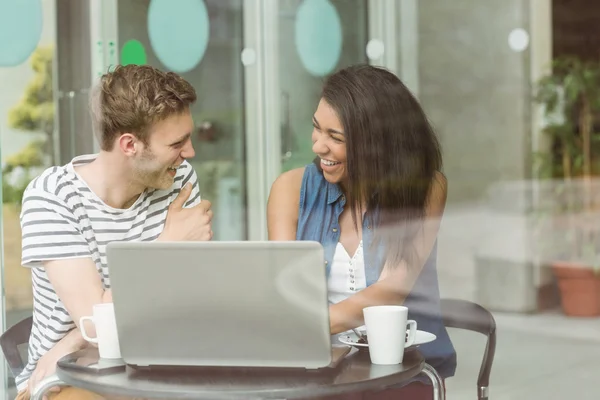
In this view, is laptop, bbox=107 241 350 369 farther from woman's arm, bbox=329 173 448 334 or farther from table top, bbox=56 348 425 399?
woman's arm, bbox=329 173 448 334

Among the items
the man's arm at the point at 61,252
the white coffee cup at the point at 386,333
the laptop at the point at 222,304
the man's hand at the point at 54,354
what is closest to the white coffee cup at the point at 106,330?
the laptop at the point at 222,304

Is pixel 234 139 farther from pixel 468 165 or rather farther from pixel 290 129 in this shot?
pixel 468 165

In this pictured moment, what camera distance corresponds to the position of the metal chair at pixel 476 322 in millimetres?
2143

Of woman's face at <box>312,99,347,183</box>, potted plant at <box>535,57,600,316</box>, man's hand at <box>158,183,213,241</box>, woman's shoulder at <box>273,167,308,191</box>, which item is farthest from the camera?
potted plant at <box>535,57,600,316</box>

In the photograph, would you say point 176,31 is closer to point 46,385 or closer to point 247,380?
point 46,385

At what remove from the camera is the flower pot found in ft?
8.92

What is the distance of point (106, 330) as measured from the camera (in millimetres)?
1566

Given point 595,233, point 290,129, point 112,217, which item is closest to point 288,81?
point 290,129

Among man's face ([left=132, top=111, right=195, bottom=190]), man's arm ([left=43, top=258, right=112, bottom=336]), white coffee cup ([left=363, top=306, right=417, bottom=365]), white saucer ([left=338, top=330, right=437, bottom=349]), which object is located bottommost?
white saucer ([left=338, top=330, right=437, bottom=349])

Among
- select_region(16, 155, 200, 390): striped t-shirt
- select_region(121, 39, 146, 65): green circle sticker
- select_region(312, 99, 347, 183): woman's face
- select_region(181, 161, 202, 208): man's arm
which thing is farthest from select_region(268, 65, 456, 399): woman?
select_region(121, 39, 146, 65): green circle sticker

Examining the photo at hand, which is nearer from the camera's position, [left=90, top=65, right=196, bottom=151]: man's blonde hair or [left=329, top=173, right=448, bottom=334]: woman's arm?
[left=329, top=173, right=448, bottom=334]: woman's arm

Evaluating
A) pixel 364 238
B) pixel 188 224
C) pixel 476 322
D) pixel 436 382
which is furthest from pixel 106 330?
pixel 476 322

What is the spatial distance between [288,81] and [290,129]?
0.69ft

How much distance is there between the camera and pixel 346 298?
1948 mm
